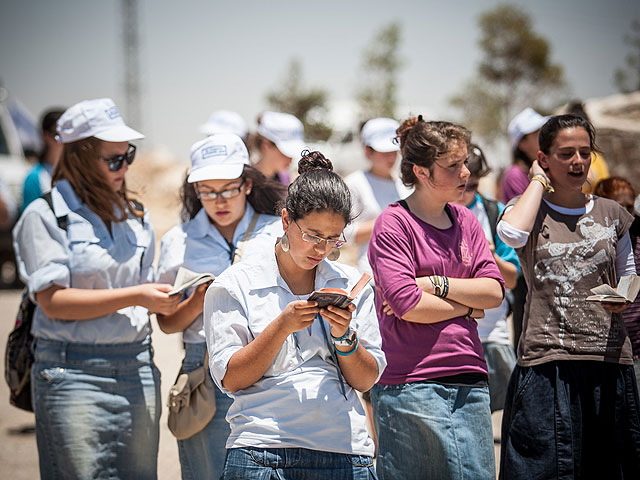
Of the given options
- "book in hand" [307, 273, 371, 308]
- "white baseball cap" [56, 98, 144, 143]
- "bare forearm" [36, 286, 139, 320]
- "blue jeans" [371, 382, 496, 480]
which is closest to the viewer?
"book in hand" [307, 273, 371, 308]

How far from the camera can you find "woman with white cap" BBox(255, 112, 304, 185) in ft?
17.1

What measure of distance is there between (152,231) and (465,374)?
1.99m

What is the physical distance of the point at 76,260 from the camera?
324cm

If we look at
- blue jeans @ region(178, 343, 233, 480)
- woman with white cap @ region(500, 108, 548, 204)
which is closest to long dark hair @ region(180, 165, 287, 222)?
blue jeans @ region(178, 343, 233, 480)

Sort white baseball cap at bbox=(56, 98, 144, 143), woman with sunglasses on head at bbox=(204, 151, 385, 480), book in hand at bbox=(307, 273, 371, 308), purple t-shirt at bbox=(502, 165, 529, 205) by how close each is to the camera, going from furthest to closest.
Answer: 1. purple t-shirt at bbox=(502, 165, 529, 205)
2. white baseball cap at bbox=(56, 98, 144, 143)
3. woman with sunglasses on head at bbox=(204, 151, 385, 480)
4. book in hand at bbox=(307, 273, 371, 308)

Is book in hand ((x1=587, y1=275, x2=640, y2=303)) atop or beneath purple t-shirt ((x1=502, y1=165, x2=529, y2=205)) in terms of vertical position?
beneath

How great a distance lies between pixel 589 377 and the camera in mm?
3197

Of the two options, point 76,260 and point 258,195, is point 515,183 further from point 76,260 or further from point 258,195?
point 76,260

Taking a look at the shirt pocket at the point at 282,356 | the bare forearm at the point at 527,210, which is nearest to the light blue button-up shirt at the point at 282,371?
the shirt pocket at the point at 282,356

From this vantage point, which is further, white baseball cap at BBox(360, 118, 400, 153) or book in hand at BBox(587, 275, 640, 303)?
white baseball cap at BBox(360, 118, 400, 153)

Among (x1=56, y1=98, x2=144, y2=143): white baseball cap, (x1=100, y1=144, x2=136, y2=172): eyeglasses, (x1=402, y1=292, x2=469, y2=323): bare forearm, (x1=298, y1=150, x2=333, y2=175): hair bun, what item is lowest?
(x1=402, y1=292, x2=469, y2=323): bare forearm

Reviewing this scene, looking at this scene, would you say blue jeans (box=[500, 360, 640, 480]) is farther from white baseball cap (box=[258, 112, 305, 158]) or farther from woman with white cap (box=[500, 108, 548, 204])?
white baseball cap (box=[258, 112, 305, 158])

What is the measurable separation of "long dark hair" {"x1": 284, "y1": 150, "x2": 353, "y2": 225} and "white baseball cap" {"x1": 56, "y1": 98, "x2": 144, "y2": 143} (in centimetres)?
139

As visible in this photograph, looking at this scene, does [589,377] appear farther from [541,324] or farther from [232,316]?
[232,316]
